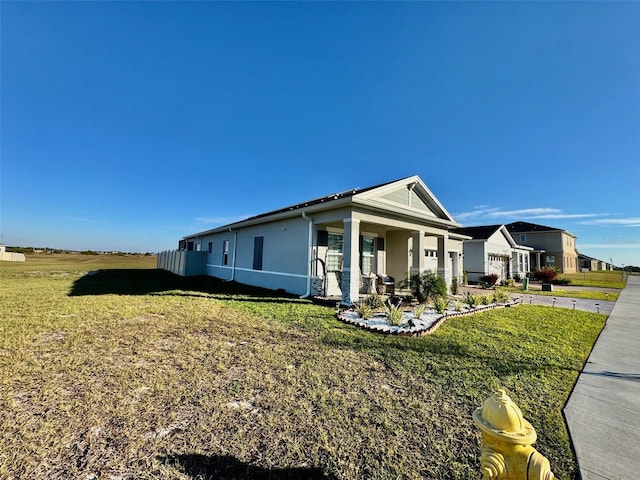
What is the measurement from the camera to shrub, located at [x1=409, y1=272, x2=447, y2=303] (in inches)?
385

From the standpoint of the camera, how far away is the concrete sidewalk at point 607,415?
7.33 feet


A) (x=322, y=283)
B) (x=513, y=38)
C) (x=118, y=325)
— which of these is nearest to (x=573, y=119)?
(x=513, y=38)

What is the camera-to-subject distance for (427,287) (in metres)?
9.89

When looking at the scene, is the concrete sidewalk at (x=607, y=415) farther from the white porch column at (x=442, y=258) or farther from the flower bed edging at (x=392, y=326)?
the white porch column at (x=442, y=258)

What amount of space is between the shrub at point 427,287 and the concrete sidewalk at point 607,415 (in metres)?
4.47

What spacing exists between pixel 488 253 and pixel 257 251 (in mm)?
18383

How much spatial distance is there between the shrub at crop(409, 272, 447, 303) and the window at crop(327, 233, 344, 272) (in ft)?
10.4

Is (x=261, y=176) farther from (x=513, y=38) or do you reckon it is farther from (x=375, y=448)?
(x=375, y=448)

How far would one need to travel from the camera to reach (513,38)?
8.43m

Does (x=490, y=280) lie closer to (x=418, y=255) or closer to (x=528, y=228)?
(x=418, y=255)

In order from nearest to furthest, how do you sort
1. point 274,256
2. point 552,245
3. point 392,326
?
1. point 392,326
2. point 274,256
3. point 552,245

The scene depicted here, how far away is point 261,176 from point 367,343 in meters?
16.2

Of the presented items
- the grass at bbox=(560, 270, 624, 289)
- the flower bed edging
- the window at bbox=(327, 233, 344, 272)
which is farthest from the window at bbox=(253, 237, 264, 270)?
the grass at bbox=(560, 270, 624, 289)

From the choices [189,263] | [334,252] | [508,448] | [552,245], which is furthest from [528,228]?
[508,448]
